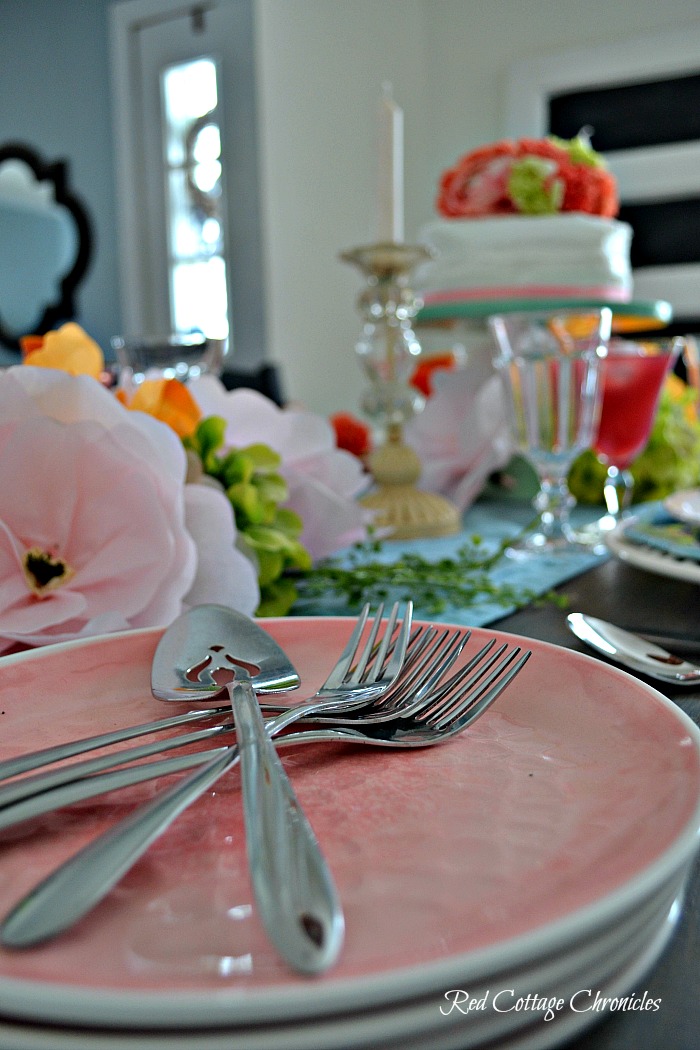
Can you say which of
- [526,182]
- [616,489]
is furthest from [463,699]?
[526,182]

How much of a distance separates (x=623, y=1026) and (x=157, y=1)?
357cm

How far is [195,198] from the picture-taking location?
314 cm

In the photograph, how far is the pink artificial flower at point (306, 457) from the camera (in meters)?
0.51

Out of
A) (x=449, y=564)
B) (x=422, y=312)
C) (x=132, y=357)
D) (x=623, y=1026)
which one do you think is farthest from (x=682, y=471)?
(x=623, y=1026)

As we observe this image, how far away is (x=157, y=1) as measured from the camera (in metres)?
3.05

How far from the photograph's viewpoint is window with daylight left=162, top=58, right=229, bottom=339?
3035mm

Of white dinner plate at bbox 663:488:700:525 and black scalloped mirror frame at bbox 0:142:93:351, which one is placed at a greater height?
black scalloped mirror frame at bbox 0:142:93:351

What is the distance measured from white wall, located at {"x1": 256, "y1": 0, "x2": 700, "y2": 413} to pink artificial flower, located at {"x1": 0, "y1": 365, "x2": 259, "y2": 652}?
2.60m

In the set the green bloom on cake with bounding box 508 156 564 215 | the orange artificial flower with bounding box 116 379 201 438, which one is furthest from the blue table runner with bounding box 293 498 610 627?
the green bloom on cake with bounding box 508 156 564 215

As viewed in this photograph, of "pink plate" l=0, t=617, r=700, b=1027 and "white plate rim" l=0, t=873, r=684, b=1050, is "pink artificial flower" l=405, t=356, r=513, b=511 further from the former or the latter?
"white plate rim" l=0, t=873, r=684, b=1050

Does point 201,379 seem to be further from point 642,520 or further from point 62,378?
point 642,520

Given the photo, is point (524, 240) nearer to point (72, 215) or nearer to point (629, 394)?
point (629, 394)

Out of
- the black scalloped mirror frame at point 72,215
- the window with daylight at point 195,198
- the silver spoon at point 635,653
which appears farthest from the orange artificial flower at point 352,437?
the black scalloped mirror frame at point 72,215

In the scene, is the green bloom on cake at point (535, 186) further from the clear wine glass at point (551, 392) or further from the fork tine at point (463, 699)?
the fork tine at point (463, 699)
